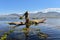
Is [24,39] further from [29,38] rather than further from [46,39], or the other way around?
[46,39]

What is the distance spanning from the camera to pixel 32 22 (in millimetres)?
33844

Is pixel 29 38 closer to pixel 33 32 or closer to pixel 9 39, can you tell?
pixel 9 39

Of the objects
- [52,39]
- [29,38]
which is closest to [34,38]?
[29,38]

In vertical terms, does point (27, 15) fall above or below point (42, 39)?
above

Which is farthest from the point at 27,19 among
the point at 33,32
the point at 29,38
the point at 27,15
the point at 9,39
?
the point at 9,39

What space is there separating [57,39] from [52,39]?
93cm

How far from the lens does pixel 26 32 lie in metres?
33.4

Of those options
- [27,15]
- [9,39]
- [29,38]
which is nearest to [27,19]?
[27,15]

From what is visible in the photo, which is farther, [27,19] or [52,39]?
[27,19]

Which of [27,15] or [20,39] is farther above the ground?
[27,15]

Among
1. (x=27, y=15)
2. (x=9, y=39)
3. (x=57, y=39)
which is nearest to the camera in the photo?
(x=9, y=39)

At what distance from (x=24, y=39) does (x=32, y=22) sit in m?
6.28

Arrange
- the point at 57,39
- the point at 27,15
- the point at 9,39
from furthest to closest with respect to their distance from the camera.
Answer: the point at 27,15 → the point at 57,39 → the point at 9,39

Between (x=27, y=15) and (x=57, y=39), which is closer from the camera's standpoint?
(x=57, y=39)
